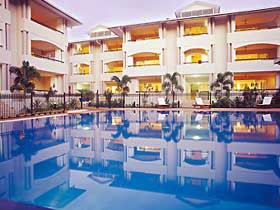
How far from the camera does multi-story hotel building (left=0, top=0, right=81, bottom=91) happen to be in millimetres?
17016

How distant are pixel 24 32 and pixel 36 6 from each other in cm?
304

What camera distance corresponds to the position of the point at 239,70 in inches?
923

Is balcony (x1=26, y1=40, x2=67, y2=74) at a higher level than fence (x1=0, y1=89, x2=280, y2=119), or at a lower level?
higher

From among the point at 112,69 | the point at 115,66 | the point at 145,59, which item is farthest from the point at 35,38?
the point at 115,66

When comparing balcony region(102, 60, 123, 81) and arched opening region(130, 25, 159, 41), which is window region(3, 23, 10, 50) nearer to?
arched opening region(130, 25, 159, 41)

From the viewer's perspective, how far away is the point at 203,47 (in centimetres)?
2448

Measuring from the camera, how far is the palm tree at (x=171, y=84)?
23.1m

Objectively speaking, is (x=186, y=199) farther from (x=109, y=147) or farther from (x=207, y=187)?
(x=109, y=147)

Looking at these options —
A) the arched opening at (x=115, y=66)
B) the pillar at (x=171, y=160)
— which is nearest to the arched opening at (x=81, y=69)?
the arched opening at (x=115, y=66)

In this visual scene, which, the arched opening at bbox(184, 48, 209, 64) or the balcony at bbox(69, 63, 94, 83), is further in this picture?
the balcony at bbox(69, 63, 94, 83)

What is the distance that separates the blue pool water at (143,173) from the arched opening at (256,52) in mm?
20724

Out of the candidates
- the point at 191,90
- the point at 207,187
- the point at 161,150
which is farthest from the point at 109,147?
the point at 191,90

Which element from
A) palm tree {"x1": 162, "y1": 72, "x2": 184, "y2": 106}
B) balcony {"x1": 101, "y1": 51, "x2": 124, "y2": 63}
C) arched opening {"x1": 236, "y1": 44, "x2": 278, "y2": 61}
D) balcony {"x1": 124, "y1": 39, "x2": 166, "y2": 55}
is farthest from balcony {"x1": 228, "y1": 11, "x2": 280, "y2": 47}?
balcony {"x1": 101, "y1": 51, "x2": 124, "y2": 63}

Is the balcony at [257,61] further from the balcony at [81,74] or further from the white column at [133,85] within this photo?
the balcony at [81,74]
